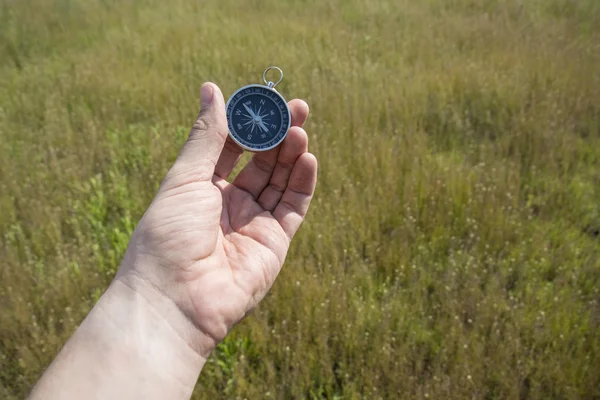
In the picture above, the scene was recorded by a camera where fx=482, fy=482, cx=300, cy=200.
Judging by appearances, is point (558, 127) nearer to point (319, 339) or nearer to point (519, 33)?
point (519, 33)

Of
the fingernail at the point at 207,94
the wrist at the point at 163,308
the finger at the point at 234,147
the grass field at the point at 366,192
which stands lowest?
the grass field at the point at 366,192

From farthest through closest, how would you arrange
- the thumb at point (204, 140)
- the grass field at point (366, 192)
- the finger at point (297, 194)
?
the grass field at point (366, 192), the finger at point (297, 194), the thumb at point (204, 140)

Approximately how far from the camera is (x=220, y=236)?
7.82 feet

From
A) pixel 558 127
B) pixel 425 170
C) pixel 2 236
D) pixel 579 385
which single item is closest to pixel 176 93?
pixel 2 236

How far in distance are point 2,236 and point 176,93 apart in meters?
2.29

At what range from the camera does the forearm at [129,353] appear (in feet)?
5.35

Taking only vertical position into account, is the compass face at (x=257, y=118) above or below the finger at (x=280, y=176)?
above

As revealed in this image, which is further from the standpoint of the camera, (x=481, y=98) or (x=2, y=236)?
(x=481, y=98)

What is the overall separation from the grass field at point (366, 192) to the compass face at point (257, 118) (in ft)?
3.39

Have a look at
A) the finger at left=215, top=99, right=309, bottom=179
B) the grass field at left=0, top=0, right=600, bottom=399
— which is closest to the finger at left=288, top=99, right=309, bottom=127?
the finger at left=215, top=99, right=309, bottom=179

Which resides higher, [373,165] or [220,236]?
[220,236]

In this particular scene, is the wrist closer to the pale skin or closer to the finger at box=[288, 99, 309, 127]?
the pale skin

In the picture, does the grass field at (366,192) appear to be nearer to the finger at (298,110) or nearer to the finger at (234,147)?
the finger at (234,147)

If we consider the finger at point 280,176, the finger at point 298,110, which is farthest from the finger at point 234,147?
the finger at point 280,176
